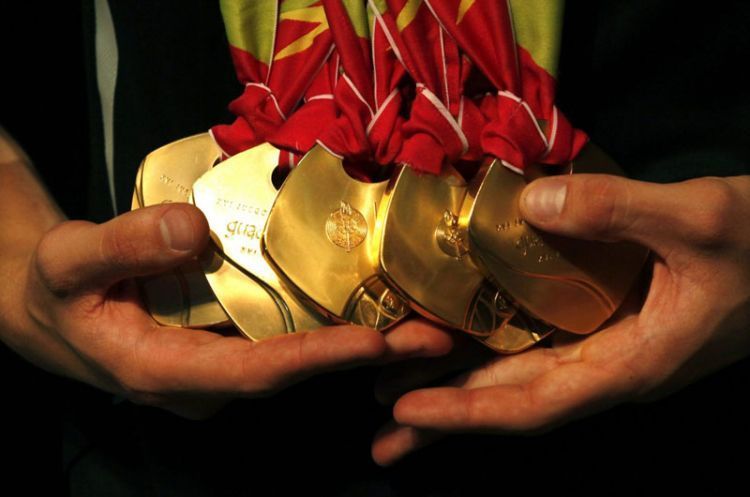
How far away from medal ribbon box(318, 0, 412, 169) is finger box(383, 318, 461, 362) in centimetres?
18

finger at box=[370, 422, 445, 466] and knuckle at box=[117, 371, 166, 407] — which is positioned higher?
knuckle at box=[117, 371, 166, 407]

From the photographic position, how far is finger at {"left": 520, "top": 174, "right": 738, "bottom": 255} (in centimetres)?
67

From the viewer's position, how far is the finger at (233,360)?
0.68 m

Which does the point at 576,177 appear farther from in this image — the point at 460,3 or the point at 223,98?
the point at 223,98

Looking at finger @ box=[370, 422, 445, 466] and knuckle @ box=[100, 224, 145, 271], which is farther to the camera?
finger @ box=[370, 422, 445, 466]

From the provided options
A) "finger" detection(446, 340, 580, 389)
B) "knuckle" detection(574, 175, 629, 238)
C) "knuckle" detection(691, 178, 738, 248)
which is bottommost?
"finger" detection(446, 340, 580, 389)

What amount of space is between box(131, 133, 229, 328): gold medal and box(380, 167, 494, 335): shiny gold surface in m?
0.21

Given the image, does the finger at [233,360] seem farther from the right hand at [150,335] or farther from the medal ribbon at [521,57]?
the medal ribbon at [521,57]

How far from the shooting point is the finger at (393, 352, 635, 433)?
743mm

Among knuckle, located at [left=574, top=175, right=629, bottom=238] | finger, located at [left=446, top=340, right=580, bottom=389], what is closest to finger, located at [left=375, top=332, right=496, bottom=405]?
finger, located at [left=446, top=340, right=580, bottom=389]

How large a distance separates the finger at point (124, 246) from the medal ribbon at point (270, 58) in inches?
6.2

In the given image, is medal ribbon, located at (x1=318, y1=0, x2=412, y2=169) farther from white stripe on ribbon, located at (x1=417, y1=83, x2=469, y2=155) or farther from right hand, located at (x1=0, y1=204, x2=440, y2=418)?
right hand, located at (x1=0, y1=204, x2=440, y2=418)

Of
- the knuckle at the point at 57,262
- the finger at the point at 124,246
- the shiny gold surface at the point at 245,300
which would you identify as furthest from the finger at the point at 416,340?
the knuckle at the point at 57,262

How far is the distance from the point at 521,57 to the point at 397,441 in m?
0.45
